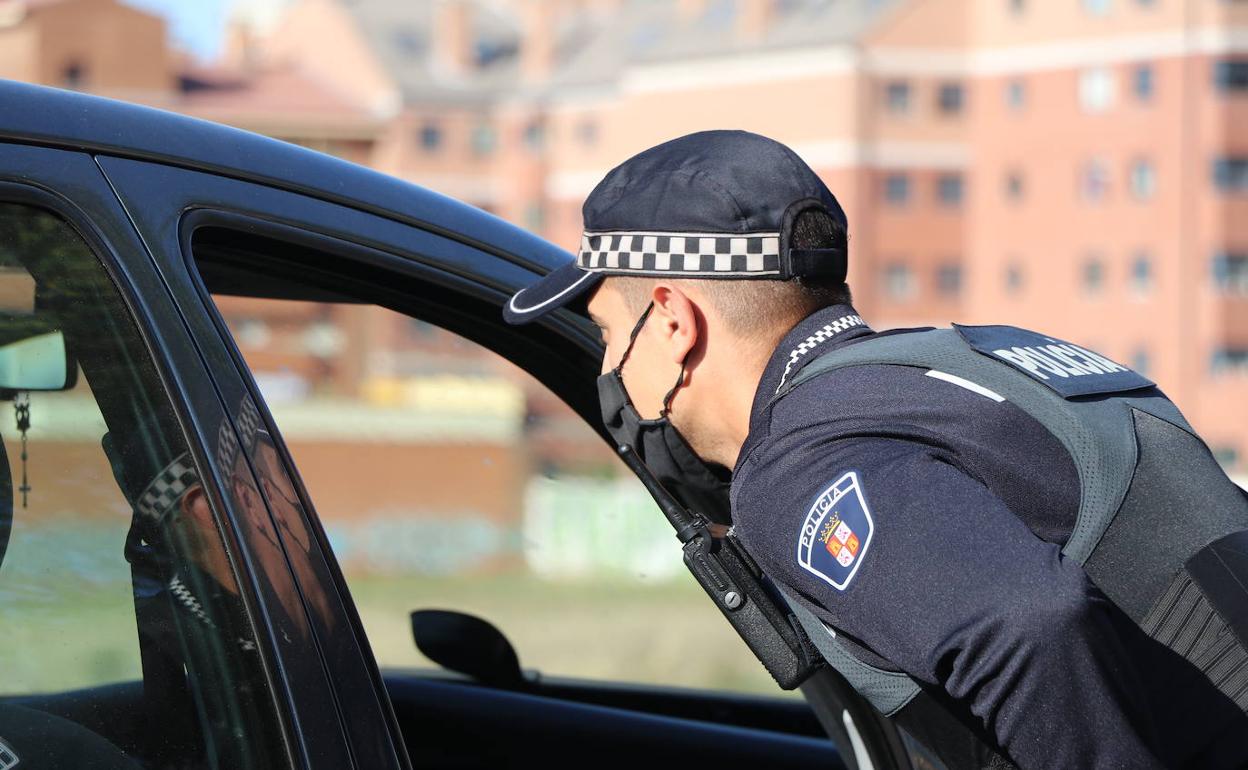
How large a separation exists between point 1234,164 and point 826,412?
4746 cm

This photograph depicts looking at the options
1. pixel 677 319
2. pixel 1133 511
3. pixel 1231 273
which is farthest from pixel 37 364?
pixel 1231 273

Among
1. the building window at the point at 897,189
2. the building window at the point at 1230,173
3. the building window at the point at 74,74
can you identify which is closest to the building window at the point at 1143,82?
the building window at the point at 1230,173

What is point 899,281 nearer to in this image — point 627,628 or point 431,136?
point 431,136

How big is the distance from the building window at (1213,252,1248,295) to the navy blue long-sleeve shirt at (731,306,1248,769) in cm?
4604

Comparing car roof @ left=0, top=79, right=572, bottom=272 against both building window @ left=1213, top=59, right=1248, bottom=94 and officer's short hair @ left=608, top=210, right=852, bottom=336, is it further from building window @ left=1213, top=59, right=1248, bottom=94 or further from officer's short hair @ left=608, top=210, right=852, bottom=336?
building window @ left=1213, top=59, right=1248, bottom=94

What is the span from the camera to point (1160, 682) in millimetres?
1405

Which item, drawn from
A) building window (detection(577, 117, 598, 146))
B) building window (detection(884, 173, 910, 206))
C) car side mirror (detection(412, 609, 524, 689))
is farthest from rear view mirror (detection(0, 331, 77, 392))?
building window (detection(577, 117, 598, 146))

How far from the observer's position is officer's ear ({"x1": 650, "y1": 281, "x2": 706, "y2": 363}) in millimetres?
1658

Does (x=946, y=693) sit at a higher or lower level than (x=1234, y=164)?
lower

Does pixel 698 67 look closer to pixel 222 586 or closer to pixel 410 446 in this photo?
pixel 410 446

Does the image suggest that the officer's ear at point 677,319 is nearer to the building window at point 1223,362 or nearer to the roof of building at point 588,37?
the building window at point 1223,362

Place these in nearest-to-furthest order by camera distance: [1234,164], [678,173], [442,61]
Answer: [678,173], [1234,164], [442,61]

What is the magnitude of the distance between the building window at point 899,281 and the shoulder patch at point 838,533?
48971mm

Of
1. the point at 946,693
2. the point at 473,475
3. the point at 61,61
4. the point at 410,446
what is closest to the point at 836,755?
the point at 946,693
